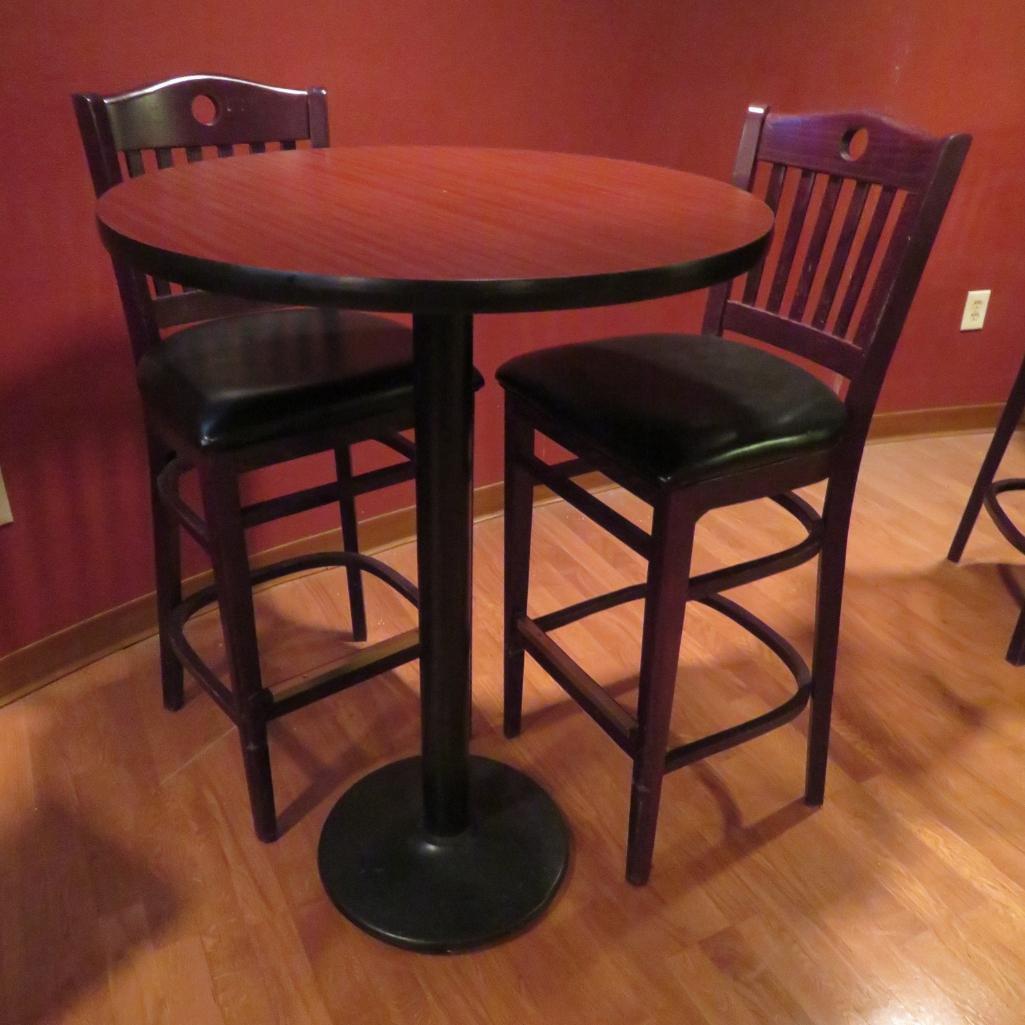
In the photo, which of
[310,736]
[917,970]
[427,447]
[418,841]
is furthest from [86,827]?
[917,970]

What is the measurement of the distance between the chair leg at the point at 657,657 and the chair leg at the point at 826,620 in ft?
0.77

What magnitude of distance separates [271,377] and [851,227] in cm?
80

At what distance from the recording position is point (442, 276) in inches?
31.0

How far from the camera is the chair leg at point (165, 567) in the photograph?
1423 millimetres

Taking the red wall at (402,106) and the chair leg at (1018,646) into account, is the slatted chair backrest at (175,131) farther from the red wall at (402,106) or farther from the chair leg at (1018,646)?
the chair leg at (1018,646)

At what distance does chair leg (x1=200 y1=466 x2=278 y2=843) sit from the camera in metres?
1.19

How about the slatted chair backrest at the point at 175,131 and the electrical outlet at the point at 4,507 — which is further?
the electrical outlet at the point at 4,507

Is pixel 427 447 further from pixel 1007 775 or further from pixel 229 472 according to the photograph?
pixel 1007 775

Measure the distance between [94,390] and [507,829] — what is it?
1.04 m

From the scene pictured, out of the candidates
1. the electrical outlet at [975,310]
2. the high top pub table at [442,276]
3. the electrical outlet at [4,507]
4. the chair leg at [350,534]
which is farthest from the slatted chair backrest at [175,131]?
the electrical outlet at [975,310]

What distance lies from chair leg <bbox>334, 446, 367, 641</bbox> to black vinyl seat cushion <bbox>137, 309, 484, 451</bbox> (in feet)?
0.69

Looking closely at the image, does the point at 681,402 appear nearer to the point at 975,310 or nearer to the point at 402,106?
the point at 402,106

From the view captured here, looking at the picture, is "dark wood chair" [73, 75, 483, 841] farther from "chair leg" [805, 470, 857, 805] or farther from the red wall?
"chair leg" [805, 470, 857, 805]

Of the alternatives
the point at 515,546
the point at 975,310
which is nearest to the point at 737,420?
the point at 515,546
